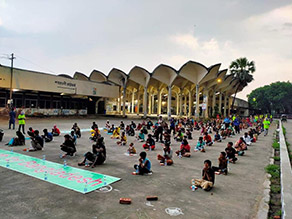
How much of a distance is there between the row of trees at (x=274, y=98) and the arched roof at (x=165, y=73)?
42.9 meters

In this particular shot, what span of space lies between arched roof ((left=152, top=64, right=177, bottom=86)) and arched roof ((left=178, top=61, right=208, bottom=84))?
1.72 metres

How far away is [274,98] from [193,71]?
47.8 metres

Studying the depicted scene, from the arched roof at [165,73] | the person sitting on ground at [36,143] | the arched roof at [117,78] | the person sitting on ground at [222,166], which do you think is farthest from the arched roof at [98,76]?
the person sitting on ground at [222,166]

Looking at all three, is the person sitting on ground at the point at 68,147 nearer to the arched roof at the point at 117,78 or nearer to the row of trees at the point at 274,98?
the arched roof at the point at 117,78

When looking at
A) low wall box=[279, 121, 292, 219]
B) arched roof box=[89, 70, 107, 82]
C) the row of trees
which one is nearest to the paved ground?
low wall box=[279, 121, 292, 219]

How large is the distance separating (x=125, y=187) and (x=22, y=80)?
27.6 m

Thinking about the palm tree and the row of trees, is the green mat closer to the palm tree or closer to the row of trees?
the palm tree

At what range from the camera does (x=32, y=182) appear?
5.48 meters

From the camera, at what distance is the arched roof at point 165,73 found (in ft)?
125

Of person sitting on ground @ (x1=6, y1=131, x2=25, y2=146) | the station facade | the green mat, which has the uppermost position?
the station facade

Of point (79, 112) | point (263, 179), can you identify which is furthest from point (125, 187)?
point (79, 112)

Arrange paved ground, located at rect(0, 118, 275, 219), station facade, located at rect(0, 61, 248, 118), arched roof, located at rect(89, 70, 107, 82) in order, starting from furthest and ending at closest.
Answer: arched roof, located at rect(89, 70, 107, 82) → station facade, located at rect(0, 61, 248, 118) → paved ground, located at rect(0, 118, 275, 219)

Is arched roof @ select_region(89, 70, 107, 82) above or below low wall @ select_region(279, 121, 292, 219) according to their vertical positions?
above

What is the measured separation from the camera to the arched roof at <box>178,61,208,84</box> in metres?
35.9
